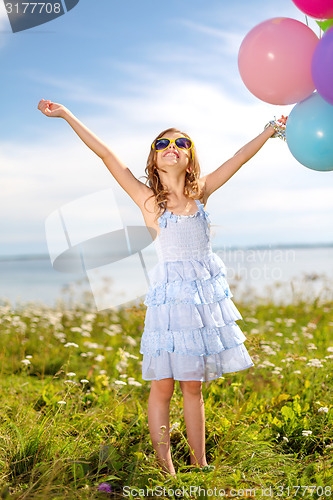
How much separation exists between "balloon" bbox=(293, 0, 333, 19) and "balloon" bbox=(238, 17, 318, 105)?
0.24 ft

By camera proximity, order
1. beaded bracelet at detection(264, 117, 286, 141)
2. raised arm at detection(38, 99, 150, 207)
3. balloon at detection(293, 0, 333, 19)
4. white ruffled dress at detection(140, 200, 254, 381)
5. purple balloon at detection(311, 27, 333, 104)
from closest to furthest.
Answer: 1. purple balloon at detection(311, 27, 333, 104)
2. balloon at detection(293, 0, 333, 19)
3. white ruffled dress at detection(140, 200, 254, 381)
4. raised arm at detection(38, 99, 150, 207)
5. beaded bracelet at detection(264, 117, 286, 141)

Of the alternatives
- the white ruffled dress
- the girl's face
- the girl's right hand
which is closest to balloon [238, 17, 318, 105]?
the girl's face

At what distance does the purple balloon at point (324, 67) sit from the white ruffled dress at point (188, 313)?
2.77ft

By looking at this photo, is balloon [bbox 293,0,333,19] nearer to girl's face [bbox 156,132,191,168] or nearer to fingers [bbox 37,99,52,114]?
girl's face [bbox 156,132,191,168]

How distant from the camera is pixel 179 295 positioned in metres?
2.31

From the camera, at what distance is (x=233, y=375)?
3.41 meters

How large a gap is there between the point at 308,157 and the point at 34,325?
3436 mm

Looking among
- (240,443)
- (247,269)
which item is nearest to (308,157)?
(240,443)

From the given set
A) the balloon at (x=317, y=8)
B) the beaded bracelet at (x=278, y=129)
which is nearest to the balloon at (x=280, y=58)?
the balloon at (x=317, y=8)

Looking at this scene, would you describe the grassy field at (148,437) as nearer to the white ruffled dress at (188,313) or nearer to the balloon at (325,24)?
the white ruffled dress at (188,313)

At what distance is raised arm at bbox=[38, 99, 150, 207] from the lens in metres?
2.52

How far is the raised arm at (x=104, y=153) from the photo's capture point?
252 cm

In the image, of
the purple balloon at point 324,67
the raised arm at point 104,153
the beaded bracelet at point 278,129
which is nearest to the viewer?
the purple balloon at point 324,67

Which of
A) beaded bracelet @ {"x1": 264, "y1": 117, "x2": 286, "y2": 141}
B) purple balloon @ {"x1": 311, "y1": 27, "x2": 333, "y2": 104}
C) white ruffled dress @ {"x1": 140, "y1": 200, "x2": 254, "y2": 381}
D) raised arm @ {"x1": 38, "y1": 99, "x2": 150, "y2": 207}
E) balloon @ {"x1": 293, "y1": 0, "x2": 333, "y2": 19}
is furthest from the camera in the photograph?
beaded bracelet @ {"x1": 264, "y1": 117, "x2": 286, "y2": 141}
